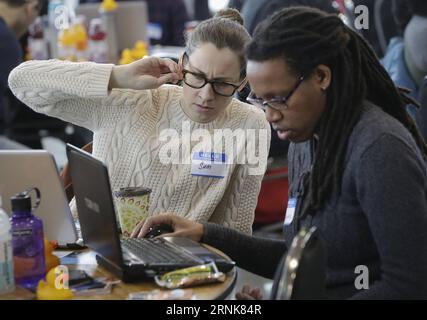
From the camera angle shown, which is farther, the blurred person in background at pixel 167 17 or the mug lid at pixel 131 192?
the blurred person in background at pixel 167 17

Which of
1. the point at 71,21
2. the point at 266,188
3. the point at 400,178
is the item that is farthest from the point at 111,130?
the point at 71,21

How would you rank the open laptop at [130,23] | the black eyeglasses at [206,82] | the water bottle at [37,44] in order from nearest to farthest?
the black eyeglasses at [206,82] → the water bottle at [37,44] → the open laptop at [130,23]

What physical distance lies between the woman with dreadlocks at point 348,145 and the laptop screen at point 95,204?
368 millimetres

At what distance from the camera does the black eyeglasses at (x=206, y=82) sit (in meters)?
2.35

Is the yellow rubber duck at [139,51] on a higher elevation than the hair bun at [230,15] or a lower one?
lower

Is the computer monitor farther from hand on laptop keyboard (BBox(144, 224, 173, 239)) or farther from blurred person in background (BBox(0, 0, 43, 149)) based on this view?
blurred person in background (BBox(0, 0, 43, 149))

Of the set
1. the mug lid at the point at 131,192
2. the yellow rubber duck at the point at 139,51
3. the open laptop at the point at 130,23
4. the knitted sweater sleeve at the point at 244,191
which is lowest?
the knitted sweater sleeve at the point at 244,191

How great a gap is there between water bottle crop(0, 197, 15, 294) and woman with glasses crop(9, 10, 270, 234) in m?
0.76

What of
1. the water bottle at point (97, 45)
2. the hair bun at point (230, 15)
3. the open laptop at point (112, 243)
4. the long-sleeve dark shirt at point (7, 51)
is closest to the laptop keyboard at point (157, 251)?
the open laptop at point (112, 243)

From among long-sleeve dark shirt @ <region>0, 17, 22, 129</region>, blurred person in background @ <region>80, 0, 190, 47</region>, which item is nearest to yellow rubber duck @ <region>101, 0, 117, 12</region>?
blurred person in background @ <region>80, 0, 190, 47</region>

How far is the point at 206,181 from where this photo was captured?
2.51 metres

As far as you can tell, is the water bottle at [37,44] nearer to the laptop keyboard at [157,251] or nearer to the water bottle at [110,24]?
the water bottle at [110,24]
